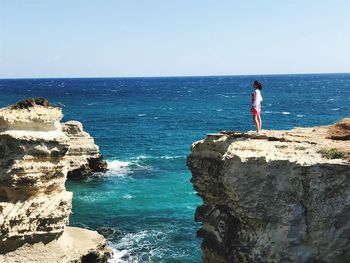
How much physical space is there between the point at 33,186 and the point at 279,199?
1268 centimetres

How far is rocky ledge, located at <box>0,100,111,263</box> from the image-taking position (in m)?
22.5

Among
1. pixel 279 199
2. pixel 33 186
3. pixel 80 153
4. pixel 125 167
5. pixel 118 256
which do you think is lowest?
pixel 118 256

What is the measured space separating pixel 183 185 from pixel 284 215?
29.3m

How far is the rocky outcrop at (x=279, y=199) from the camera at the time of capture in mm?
14805

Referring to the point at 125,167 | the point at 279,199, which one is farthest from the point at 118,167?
the point at 279,199

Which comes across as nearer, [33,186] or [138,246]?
[33,186]

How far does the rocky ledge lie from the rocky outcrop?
877cm

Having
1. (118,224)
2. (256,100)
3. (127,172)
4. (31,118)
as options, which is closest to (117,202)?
(118,224)

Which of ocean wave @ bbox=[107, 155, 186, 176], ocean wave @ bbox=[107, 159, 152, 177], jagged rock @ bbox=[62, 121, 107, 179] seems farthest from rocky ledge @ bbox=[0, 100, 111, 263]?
ocean wave @ bbox=[107, 155, 186, 176]

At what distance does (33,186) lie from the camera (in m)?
23.1

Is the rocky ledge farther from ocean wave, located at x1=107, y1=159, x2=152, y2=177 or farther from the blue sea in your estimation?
ocean wave, located at x1=107, y1=159, x2=152, y2=177

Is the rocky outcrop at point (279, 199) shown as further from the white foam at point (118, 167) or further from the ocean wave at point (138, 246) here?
the white foam at point (118, 167)

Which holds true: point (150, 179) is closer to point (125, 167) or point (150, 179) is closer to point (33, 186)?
point (125, 167)

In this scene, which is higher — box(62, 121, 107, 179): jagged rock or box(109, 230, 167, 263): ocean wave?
box(62, 121, 107, 179): jagged rock
